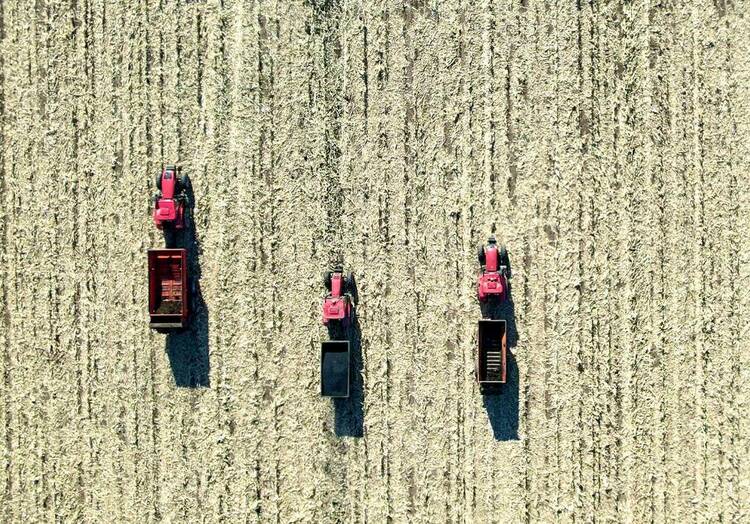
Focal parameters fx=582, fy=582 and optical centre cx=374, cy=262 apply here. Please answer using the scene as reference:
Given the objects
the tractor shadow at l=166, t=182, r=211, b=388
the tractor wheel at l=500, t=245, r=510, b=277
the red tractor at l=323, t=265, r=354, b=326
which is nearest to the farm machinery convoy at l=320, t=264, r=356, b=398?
the red tractor at l=323, t=265, r=354, b=326

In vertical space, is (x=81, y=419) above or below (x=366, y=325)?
below

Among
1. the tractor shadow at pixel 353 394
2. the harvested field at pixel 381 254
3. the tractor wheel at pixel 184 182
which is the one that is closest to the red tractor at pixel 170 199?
the tractor wheel at pixel 184 182

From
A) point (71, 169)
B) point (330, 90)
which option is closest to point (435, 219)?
point (330, 90)

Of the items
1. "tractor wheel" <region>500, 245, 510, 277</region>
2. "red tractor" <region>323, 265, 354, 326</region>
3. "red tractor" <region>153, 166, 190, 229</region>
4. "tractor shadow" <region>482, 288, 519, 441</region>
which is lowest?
"tractor shadow" <region>482, 288, 519, 441</region>

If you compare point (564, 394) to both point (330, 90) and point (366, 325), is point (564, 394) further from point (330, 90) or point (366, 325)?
point (330, 90)

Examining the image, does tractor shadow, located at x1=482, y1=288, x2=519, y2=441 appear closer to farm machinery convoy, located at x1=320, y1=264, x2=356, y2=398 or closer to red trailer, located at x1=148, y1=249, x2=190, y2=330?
farm machinery convoy, located at x1=320, y1=264, x2=356, y2=398

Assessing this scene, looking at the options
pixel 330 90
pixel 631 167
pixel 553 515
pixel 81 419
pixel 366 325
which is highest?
pixel 330 90

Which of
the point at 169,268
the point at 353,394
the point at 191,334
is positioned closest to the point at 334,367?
the point at 353,394
